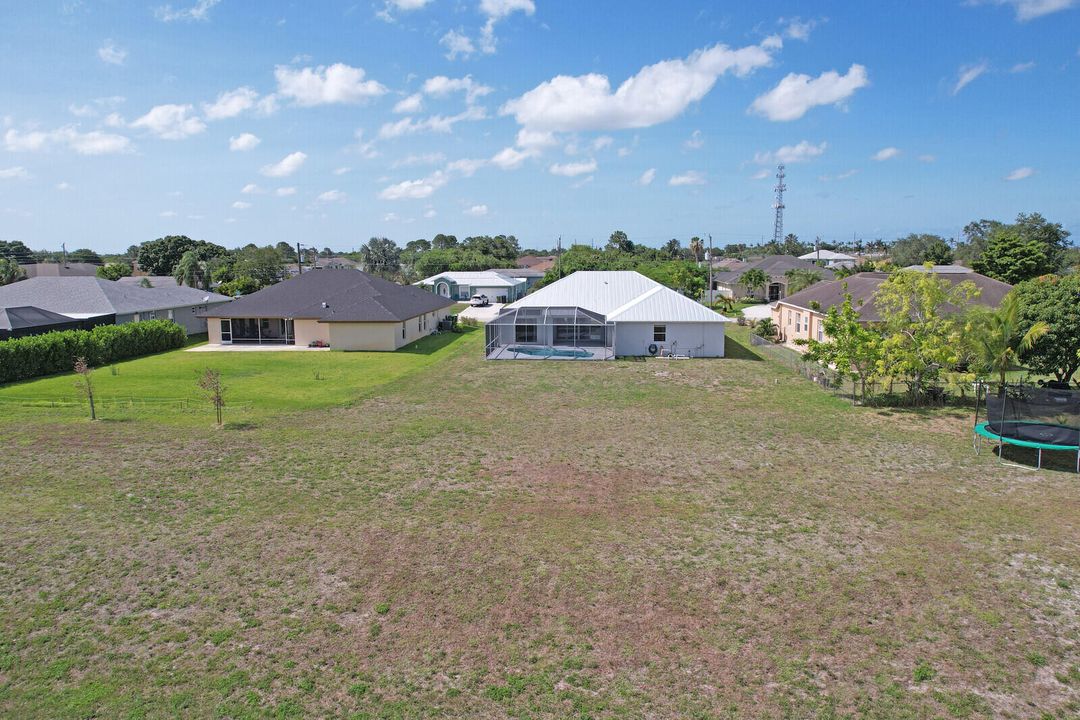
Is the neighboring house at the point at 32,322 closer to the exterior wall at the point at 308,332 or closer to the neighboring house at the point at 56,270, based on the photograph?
the exterior wall at the point at 308,332

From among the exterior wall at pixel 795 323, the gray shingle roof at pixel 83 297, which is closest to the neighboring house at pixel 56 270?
the gray shingle roof at pixel 83 297

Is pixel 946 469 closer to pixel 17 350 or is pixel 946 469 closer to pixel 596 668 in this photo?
pixel 596 668

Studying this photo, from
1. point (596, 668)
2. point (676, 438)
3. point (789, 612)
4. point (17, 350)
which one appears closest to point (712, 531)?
point (789, 612)

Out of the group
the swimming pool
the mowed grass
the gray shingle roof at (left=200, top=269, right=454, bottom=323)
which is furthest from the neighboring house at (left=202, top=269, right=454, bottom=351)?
the swimming pool

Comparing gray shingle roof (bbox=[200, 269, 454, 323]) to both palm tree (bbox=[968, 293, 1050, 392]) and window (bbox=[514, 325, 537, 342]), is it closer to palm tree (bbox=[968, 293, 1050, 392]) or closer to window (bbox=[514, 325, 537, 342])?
window (bbox=[514, 325, 537, 342])

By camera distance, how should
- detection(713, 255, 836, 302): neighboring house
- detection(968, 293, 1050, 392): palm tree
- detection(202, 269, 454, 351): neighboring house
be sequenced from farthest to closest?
1. detection(713, 255, 836, 302): neighboring house
2. detection(202, 269, 454, 351): neighboring house
3. detection(968, 293, 1050, 392): palm tree

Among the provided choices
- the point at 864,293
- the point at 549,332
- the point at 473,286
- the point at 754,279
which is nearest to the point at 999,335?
the point at 864,293
